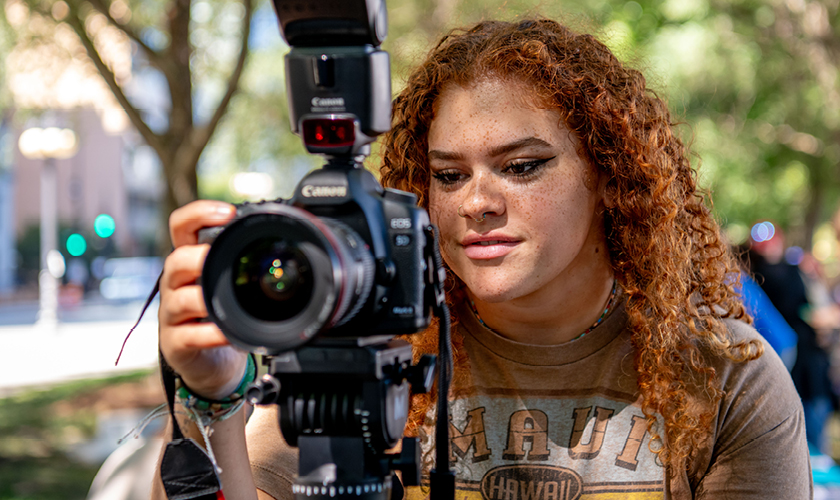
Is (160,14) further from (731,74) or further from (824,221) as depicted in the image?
(824,221)

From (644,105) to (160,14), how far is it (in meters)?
7.16

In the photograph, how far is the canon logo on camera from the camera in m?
1.25

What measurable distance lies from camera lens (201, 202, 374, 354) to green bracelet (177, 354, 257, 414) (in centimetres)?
27

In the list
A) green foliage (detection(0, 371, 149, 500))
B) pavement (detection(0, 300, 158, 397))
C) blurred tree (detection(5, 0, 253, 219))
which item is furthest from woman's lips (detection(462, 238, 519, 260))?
pavement (detection(0, 300, 158, 397))

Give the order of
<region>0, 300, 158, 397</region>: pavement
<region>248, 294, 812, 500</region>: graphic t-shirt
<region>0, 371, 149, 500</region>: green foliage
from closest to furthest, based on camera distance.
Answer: <region>248, 294, 812, 500</region>: graphic t-shirt, <region>0, 371, 149, 500</region>: green foliage, <region>0, 300, 158, 397</region>: pavement

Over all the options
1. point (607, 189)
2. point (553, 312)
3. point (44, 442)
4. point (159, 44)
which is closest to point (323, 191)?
point (553, 312)

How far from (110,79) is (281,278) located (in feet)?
20.4

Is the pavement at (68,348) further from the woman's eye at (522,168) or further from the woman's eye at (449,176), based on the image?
the woman's eye at (522,168)

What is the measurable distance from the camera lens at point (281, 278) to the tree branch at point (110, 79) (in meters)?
6.11

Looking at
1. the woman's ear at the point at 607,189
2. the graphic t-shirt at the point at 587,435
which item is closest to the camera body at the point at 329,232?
the graphic t-shirt at the point at 587,435

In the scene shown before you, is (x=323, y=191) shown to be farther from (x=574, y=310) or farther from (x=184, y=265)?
Answer: (x=574, y=310)

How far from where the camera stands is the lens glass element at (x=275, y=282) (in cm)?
118

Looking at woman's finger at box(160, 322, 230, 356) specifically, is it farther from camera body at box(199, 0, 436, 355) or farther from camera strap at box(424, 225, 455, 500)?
camera strap at box(424, 225, 455, 500)

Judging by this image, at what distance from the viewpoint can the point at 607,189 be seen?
1.87 meters
